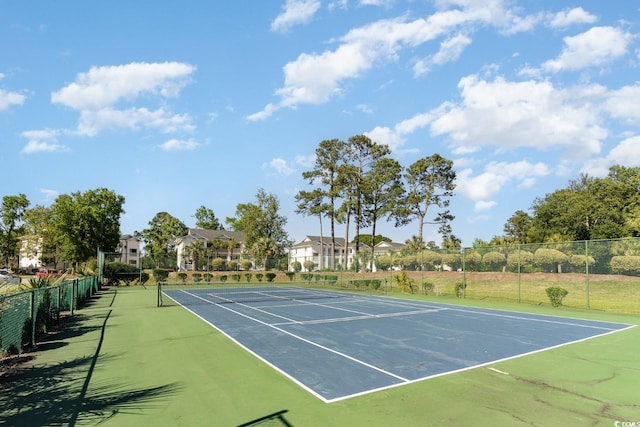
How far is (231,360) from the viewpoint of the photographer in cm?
786

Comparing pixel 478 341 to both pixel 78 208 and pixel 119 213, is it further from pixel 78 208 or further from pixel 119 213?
pixel 119 213

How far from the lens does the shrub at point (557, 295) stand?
59.2 ft

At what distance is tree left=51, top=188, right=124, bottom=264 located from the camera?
46.6m

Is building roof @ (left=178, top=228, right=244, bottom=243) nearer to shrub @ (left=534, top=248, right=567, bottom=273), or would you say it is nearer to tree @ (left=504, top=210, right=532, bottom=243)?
tree @ (left=504, top=210, right=532, bottom=243)

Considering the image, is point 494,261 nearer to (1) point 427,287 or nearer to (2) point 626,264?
(1) point 427,287

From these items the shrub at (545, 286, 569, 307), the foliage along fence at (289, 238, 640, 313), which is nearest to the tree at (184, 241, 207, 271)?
the foliage along fence at (289, 238, 640, 313)

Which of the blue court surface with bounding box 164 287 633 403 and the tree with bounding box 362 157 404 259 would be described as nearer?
the blue court surface with bounding box 164 287 633 403

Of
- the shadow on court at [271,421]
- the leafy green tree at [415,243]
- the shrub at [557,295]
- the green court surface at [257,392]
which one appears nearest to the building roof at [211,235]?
the leafy green tree at [415,243]

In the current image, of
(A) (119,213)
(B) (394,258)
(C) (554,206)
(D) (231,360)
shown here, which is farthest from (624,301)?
(A) (119,213)

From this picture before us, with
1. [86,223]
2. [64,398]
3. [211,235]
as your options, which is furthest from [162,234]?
[64,398]

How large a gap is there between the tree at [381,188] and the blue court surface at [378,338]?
94.5 ft

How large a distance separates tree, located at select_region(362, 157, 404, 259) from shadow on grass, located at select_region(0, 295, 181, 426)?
3920 cm

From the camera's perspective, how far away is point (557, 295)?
18125 millimetres

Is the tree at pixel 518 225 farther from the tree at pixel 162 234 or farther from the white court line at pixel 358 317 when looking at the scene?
the tree at pixel 162 234
